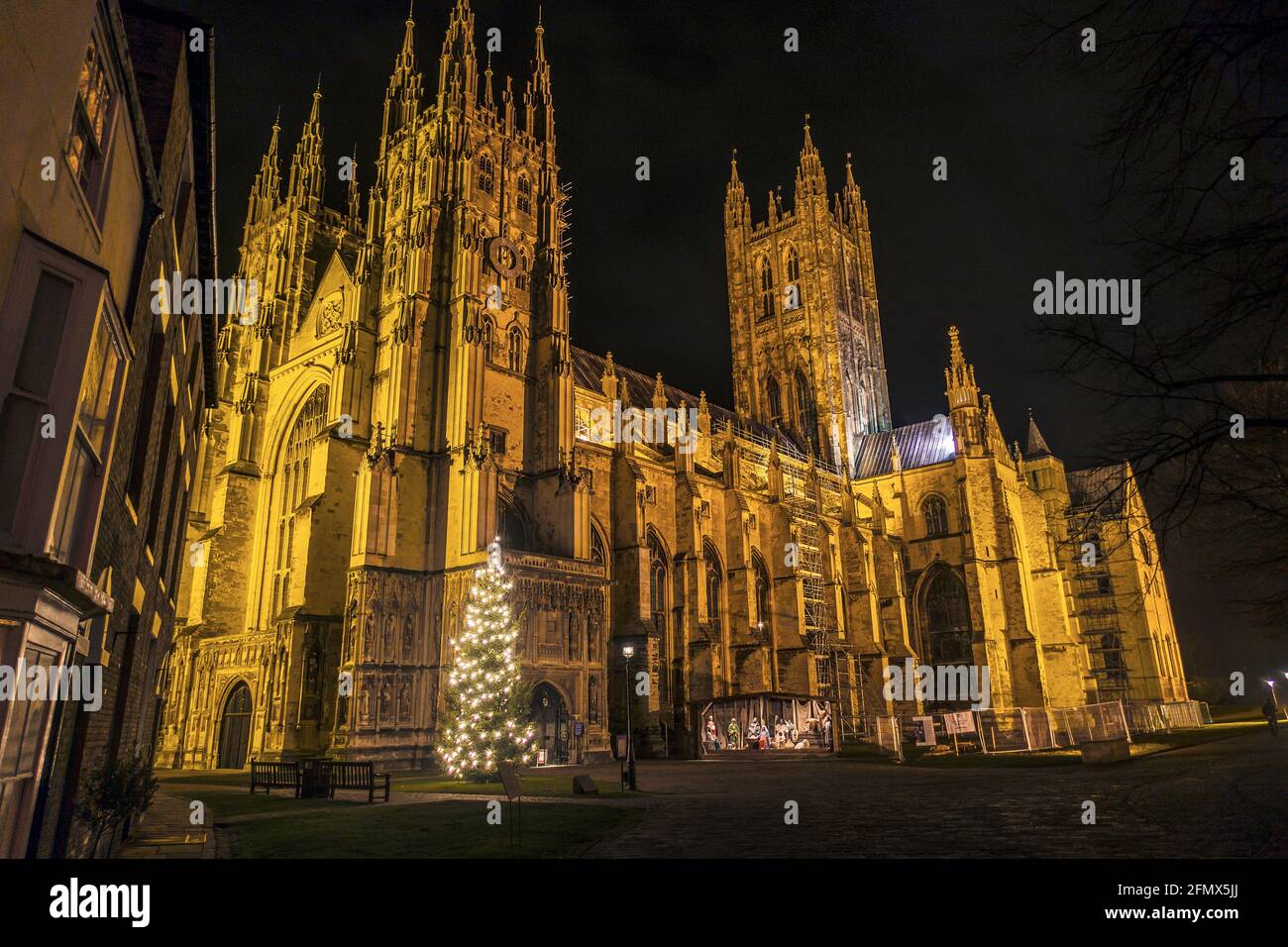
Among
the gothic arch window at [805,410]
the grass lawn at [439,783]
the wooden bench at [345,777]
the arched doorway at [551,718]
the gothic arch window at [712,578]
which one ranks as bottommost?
the grass lawn at [439,783]

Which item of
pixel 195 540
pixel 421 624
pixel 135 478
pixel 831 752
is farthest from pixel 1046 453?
pixel 135 478

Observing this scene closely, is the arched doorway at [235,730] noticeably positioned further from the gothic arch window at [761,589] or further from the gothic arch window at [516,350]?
the gothic arch window at [761,589]

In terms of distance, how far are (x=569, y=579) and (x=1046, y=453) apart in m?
52.4

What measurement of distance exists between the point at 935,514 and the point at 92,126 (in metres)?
Result: 57.8

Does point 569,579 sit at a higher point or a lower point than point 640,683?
higher

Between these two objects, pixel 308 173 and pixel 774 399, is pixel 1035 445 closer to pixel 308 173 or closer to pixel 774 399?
pixel 774 399

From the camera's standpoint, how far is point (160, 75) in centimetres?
959

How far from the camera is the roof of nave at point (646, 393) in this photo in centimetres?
4597

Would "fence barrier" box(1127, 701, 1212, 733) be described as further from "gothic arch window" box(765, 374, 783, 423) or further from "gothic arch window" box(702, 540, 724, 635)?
"gothic arch window" box(765, 374, 783, 423)

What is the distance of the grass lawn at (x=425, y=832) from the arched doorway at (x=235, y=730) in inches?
774

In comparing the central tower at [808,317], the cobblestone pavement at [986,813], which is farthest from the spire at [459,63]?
the central tower at [808,317]

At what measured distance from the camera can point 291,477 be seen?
116 feet

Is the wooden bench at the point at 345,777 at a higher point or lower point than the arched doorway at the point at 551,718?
lower

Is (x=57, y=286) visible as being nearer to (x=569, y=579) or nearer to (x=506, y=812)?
(x=506, y=812)
